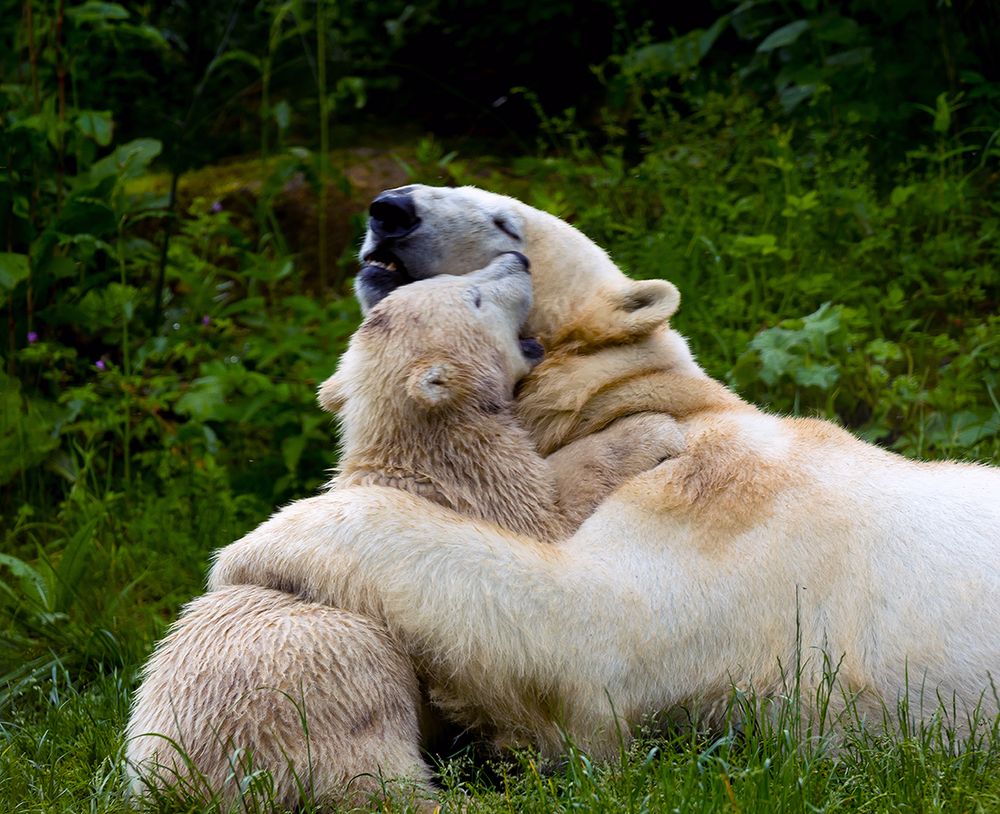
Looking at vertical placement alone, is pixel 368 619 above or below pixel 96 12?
below

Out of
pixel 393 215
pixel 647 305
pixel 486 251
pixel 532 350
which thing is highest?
pixel 393 215

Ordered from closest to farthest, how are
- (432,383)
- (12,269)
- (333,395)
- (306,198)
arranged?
(432,383) → (333,395) → (12,269) → (306,198)

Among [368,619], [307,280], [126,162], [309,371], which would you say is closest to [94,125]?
[126,162]

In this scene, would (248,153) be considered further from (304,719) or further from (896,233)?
(304,719)

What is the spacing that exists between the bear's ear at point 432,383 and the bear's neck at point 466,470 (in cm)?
7

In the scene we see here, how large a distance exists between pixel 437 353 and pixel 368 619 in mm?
759

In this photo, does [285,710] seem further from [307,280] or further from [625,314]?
[307,280]

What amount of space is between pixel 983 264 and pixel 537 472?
385 centimetres

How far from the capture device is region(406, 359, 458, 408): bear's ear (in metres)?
3.48

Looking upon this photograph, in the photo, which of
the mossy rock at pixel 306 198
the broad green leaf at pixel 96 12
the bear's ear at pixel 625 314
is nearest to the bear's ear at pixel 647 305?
the bear's ear at pixel 625 314

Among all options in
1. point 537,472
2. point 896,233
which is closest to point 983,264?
point 896,233

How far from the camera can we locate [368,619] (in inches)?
126

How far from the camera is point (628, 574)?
10.8 ft

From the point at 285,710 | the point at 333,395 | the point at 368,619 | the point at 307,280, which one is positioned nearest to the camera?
the point at 285,710
